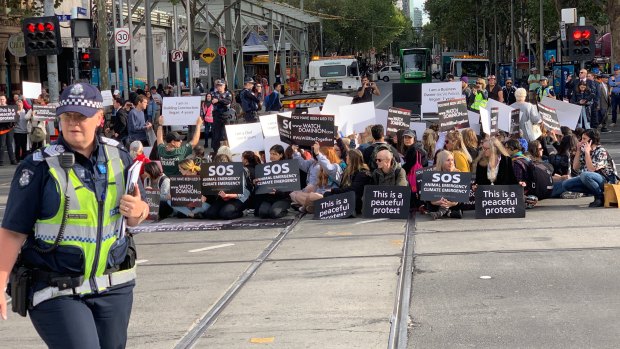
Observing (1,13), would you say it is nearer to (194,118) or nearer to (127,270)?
(194,118)

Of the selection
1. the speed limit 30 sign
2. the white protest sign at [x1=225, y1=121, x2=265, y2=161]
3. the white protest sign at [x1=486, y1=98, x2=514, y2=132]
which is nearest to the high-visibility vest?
the white protest sign at [x1=225, y1=121, x2=265, y2=161]

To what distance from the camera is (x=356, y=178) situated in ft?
47.6

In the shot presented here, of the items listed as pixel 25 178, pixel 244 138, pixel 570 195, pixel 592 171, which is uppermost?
pixel 25 178

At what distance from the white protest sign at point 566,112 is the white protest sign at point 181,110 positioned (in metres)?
6.31

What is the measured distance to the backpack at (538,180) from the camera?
47.6 feet

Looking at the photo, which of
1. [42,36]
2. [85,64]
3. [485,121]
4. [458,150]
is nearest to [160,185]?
Result: [458,150]

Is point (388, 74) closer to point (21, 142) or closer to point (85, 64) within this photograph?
point (85, 64)

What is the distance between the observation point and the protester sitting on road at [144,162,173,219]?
1508cm

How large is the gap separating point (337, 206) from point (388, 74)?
91.6 metres

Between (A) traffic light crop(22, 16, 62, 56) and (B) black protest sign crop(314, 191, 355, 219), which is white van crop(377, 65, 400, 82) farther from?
(B) black protest sign crop(314, 191, 355, 219)

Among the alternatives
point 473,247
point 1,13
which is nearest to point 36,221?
point 473,247

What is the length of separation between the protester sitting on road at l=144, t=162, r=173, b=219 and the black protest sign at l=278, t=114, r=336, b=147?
209 cm

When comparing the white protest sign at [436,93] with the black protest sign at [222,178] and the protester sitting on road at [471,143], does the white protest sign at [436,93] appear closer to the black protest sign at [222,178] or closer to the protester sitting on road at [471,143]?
the protester sitting on road at [471,143]

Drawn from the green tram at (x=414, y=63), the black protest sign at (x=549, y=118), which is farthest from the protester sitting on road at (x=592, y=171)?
the green tram at (x=414, y=63)
